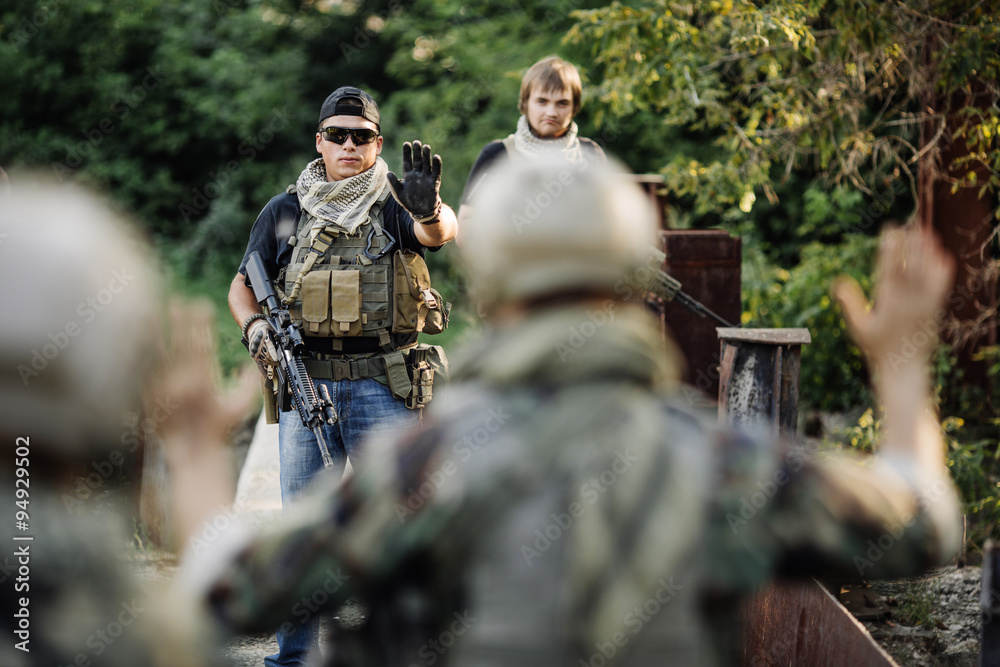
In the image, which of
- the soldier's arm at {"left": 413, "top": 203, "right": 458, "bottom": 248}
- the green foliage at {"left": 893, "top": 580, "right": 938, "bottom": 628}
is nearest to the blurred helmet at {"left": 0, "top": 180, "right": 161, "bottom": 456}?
the soldier's arm at {"left": 413, "top": 203, "right": 458, "bottom": 248}

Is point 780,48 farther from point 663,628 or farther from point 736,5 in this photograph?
point 663,628

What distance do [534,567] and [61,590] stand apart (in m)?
0.62

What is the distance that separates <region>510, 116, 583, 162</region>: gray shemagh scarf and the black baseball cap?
77 centimetres

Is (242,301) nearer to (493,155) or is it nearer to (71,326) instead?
(493,155)

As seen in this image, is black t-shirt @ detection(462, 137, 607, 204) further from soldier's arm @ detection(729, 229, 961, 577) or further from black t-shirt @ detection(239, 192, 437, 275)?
soldier's arm @ detection(729, 229, 961, 577)

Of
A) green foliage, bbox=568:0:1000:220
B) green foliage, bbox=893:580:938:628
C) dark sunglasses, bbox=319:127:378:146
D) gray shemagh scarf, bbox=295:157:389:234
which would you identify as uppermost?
green foliage, bbox=568:0:1000:220

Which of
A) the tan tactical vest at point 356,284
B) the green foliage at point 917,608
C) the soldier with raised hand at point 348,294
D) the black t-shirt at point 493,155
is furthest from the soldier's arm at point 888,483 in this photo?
the green foliage at point 917,608

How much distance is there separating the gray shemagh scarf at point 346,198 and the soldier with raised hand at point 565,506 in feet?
6.49

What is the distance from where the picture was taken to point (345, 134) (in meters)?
3.41

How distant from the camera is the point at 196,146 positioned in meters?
17.0

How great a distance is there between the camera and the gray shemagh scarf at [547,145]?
13.0 ft

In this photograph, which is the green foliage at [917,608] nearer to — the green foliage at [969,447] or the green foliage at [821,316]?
the green foliage at [969,447]

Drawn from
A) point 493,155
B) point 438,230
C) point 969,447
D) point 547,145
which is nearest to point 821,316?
point 969,447

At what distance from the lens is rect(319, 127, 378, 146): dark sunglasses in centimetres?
340
